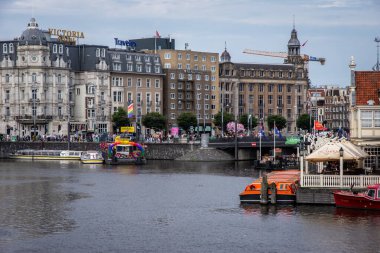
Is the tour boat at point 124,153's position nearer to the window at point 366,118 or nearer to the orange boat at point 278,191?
the orange boat at point 278,191

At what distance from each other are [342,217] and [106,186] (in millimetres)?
41659

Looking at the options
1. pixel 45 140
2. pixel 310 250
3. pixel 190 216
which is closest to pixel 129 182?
pixel 190 216

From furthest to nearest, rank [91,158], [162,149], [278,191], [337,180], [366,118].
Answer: [162,149] → [91,158] → [366,118] → [278,191] → [337,180]

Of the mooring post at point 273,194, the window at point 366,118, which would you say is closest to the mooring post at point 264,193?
the mooring post at point 273,194

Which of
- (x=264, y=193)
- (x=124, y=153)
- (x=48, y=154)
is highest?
(x=124, y=153)

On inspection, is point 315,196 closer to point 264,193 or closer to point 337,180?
point 337,180

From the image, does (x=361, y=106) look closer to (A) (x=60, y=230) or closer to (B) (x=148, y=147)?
(A) (x=60, y=230)

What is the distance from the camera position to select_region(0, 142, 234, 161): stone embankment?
172750mm

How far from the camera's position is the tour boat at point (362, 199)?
77312 mm

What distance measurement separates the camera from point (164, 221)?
258ft

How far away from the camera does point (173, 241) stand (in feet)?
225

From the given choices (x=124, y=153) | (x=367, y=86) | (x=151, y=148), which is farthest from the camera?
(x=151, y=148)

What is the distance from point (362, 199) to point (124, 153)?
9065 cm

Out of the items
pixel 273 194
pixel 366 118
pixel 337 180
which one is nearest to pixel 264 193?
pixel 273 194
